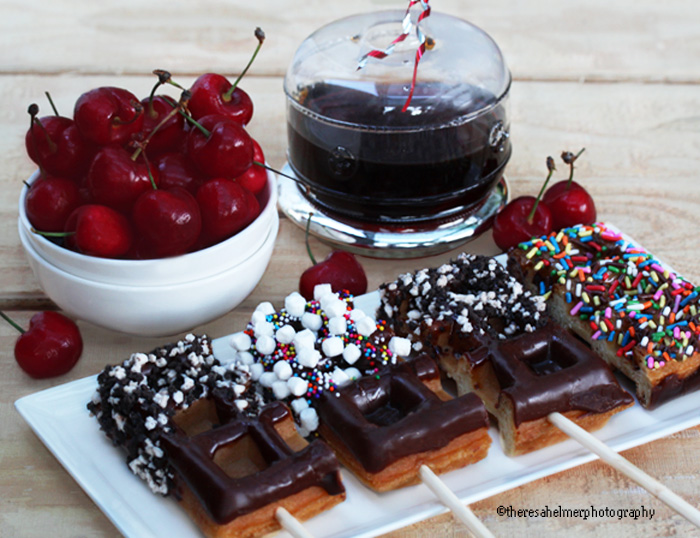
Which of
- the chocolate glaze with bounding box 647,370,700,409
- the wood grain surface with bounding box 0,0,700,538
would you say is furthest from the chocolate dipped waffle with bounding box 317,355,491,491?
the chocolate glaze with bounding box 647,370,700,409

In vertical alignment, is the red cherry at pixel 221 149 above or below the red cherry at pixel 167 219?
above

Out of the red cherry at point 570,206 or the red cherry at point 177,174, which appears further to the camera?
the red cherry at point 570,206

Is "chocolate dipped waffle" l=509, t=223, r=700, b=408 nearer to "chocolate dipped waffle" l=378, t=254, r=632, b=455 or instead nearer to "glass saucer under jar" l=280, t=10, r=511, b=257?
"chocolate dipped waffle" l=378, t=254, r=632, b=455

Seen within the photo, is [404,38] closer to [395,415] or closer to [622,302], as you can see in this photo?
[622,302]

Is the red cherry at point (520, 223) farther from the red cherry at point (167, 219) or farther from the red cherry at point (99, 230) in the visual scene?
the red cherry at point (99, 230)

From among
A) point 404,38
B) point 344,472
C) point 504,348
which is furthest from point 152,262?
point 404,38

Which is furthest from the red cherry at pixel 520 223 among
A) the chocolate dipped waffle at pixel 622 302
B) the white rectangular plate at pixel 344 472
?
the white rectangular plate at pixel 344 472
